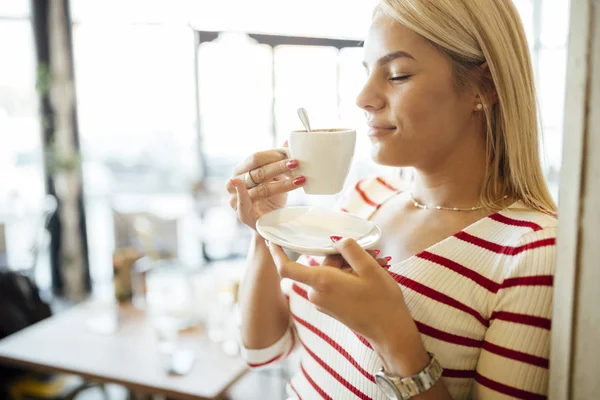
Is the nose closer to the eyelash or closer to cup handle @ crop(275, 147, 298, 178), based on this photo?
the eyelash

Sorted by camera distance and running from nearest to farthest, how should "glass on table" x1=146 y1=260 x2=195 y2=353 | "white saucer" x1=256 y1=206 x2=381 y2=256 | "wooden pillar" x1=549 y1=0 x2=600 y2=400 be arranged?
"wooden pillar" x1=549 y1=0 x2=600 y2=400 → "white saucer" x1=256 y1=206 x2=381 y2=256 → "glass on table" x1=146 y1=260 x2=195 y2=353

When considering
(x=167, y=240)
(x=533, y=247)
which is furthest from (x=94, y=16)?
(x=533, y=247)

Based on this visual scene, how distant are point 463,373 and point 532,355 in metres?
0.15

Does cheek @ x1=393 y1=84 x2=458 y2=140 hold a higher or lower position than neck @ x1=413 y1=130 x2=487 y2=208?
higher

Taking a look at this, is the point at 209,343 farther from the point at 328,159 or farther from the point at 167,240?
the point at 167,240

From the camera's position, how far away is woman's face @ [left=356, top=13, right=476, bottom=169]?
97cm

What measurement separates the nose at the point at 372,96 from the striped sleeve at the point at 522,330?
0.38 meters

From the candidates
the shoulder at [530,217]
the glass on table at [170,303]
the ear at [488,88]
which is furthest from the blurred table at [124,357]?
the ear at [488,88]

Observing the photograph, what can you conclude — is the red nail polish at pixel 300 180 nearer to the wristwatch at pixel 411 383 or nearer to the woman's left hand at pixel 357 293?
the woman's left hand at pixel 357 293

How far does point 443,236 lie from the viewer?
1063 mm

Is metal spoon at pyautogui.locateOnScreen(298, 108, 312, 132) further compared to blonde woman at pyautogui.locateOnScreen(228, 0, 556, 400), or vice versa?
metal spoon at pyautogui.locateOnScreen(298, 108, 312, 132)

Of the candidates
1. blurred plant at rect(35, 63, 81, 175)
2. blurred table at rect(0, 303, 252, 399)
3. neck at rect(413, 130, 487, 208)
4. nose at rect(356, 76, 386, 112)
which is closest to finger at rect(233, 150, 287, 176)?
nose at rect(356, 76, 386, 112)

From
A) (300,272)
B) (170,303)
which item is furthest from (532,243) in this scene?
(170,303)

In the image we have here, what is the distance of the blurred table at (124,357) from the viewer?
1866mm
